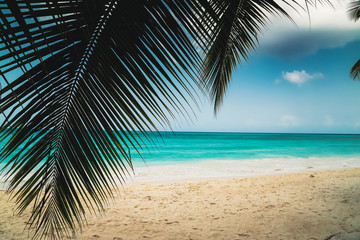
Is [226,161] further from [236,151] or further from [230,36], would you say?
[230,36]

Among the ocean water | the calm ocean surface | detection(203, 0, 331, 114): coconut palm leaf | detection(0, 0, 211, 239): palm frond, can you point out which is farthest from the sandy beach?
detection(0, 0, 211, 239): palm frond

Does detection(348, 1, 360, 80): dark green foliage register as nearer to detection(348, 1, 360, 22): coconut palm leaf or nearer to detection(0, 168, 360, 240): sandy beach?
detection(348, 1, 360, 22): coconut palm leaf

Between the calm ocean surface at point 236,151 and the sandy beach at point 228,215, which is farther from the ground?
the sandy beach at point 228,215

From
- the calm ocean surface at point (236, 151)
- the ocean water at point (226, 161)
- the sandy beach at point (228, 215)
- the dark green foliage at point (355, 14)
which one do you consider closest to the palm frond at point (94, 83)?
the ocean water at point (226, 161)

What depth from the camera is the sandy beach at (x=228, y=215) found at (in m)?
3.00

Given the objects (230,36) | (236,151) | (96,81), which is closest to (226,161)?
(236,151)

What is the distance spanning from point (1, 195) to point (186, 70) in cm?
683

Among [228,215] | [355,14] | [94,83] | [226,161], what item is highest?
[355,14]

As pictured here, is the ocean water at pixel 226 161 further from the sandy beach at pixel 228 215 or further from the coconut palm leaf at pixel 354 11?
the coconut palm leaf at pixel 354 11

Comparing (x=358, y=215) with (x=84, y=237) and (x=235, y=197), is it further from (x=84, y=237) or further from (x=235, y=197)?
(x=84, y=237)

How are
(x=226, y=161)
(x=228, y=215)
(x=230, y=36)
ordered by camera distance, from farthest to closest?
(x=226, y=161) < (x=228, y=215) < (x=230, y=36)

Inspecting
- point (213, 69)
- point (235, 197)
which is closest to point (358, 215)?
point (235, 197)

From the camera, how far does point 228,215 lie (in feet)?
12.2

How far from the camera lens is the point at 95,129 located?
88cm
